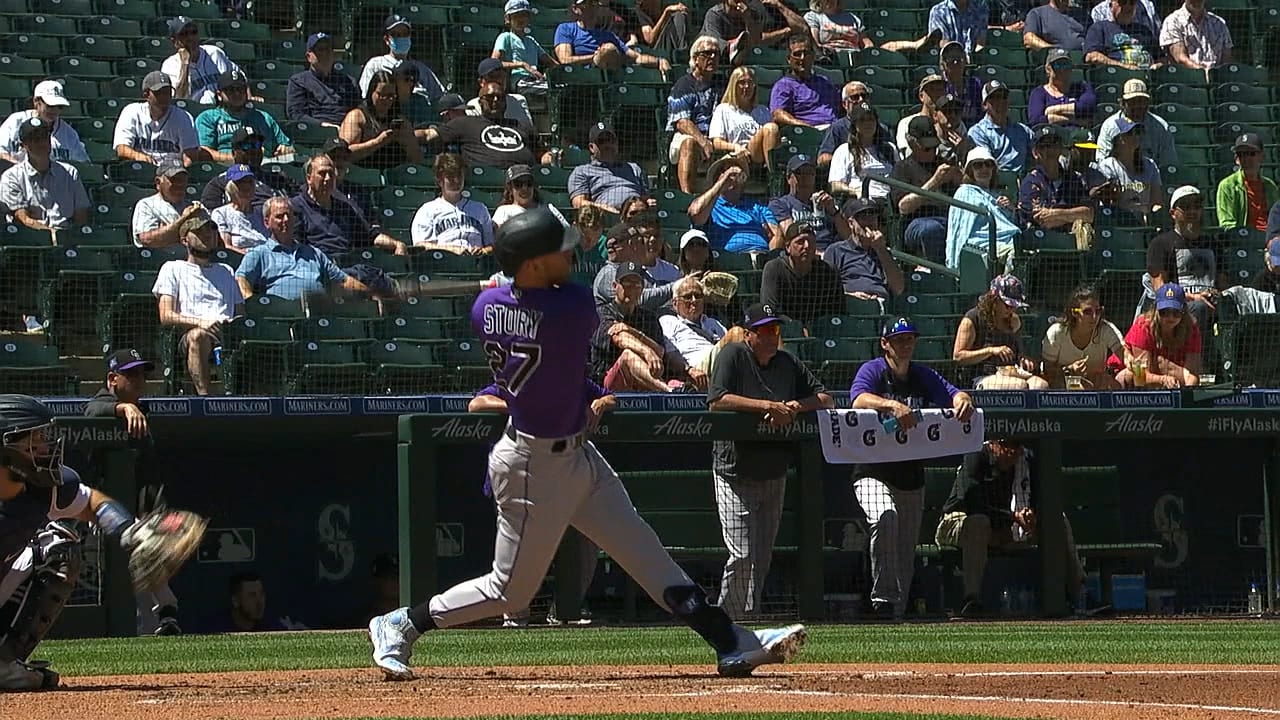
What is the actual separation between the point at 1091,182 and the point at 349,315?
20.8 ft

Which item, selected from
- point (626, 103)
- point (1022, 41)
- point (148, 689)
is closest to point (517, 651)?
point (148, 689)

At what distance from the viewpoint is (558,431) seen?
652 cm

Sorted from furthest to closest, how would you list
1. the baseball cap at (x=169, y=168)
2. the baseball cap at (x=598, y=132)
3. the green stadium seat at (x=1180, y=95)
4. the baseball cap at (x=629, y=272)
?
the green stadium seat at (x=1180, y=95) → the baseball cap at (x=598, y=132) → the baseball cap at (x=169, y=168) → the baseball cap at (x=629, y=272)

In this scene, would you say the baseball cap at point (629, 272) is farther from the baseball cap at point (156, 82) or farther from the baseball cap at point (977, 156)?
the baseball cap at point (156, 82)

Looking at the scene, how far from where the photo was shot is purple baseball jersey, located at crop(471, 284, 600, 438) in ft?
21.3

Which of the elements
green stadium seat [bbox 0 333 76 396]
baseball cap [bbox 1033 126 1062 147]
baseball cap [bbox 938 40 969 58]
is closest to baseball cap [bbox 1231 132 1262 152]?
baseball cap [bbox 1033 126 1062 147]

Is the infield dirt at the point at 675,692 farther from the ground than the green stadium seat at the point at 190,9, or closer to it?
closer to it

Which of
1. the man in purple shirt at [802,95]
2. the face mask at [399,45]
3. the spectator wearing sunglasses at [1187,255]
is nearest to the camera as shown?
the spectator wearing sunglasses at [1187,255]

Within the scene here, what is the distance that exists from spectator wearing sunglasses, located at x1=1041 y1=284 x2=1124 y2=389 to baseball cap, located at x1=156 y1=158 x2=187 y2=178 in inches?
224

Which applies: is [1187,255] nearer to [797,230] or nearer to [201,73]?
[797,230]

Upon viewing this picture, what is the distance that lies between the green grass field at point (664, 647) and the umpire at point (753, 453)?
1.88 ft

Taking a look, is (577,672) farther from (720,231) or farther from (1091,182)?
(1091,182)

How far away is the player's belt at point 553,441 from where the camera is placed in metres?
6.51

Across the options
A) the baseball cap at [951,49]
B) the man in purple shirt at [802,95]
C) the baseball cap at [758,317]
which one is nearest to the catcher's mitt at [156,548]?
the baseball cap at [758,317]
